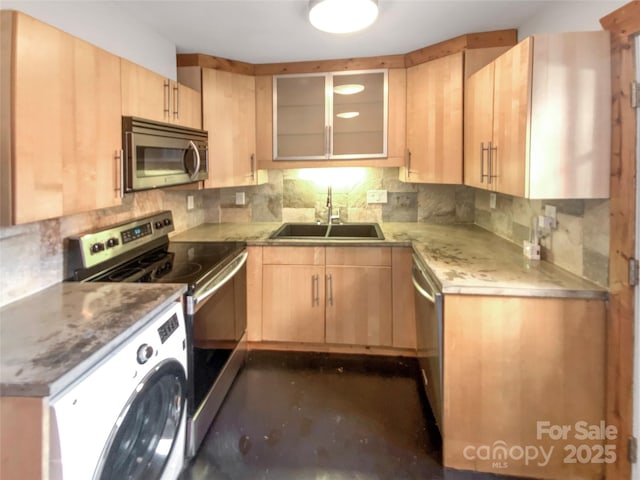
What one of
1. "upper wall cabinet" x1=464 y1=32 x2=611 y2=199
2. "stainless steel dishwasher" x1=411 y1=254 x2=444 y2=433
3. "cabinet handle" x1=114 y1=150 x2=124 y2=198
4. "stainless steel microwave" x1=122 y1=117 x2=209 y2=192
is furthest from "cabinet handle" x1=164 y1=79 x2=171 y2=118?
"upper wall cabinet" x1=464 y1=32 x2=611 y2=199

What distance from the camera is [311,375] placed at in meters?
2.66

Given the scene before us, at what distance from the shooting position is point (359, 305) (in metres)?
2.85

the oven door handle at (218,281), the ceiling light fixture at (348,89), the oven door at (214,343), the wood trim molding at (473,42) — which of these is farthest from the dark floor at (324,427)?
the wood trim molding at (473,42)

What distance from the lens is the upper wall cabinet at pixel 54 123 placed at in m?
1.24

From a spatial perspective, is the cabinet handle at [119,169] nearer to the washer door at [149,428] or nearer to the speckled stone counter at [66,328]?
the speckled stone counter at [66,328]

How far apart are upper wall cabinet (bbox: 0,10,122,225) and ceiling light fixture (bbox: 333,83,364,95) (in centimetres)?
172

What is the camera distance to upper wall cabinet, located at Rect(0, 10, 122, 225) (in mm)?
1241

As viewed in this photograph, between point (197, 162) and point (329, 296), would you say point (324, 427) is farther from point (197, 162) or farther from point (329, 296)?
point (197, 162)

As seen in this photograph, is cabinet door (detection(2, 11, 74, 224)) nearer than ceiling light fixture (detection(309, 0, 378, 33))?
Yes

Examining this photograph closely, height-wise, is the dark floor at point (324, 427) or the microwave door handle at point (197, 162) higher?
the microwave door handle at point (197, 162)

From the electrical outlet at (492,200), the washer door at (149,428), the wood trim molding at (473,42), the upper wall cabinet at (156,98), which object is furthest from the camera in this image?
the electrical outlet at (492,200)

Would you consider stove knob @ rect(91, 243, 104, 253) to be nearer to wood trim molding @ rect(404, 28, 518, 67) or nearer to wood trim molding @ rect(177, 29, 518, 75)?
wood trim molding @ rect(177, 29, 518, 75)

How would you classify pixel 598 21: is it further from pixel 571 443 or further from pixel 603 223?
pixel 571 443

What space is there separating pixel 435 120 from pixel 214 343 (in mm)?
2051
